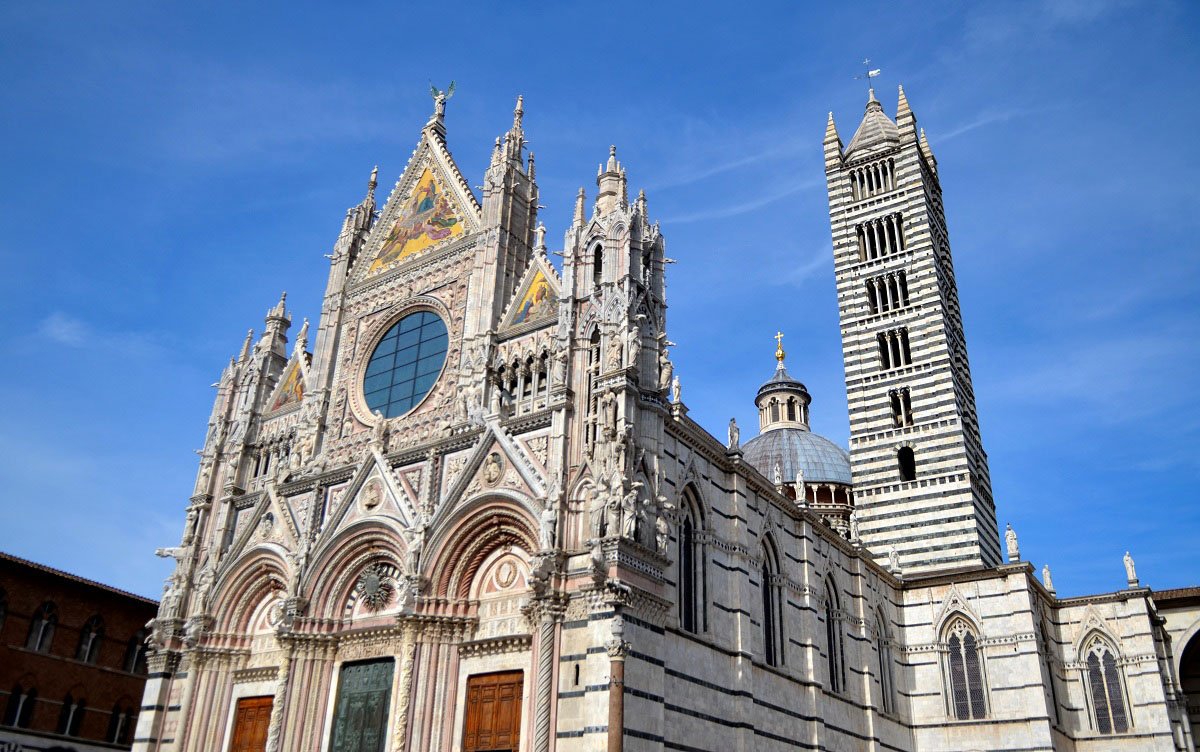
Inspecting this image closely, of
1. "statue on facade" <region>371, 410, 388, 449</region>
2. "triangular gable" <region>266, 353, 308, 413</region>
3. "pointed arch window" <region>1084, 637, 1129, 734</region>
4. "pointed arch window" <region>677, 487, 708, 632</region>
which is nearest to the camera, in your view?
"pointed arch window" <region>677, 487, 708, 632</region>

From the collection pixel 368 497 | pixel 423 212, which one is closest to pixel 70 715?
pixel 368 497

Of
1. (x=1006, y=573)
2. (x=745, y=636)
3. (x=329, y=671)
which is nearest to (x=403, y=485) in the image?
(x=329, y=671)

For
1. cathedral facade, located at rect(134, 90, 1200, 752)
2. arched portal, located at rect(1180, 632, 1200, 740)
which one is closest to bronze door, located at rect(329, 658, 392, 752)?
cathedral facade, located at rect(134, 90, 1200, 752)

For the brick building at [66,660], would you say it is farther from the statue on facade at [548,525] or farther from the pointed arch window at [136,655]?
the statue on facade at [548,525]

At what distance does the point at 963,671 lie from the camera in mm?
29906

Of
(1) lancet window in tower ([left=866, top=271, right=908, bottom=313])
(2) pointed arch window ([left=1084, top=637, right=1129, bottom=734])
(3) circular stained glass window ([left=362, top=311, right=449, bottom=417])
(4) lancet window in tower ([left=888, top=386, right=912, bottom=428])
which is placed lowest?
(2) pointed arch window ([left=1084, top=637, right=1129, bottom=734])

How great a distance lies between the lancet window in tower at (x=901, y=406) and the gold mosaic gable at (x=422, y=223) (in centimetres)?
1920

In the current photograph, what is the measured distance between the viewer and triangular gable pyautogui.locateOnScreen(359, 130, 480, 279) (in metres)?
26.6

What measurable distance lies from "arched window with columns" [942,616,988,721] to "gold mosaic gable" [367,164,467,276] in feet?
65.9

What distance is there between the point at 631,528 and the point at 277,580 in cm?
1123

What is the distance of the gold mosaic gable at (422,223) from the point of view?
26.7 metres

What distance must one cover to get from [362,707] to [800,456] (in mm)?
31701

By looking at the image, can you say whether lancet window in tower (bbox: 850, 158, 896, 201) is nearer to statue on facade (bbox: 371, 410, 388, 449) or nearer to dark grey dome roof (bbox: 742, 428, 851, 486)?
dark grey dome roof (bbox: 742, 428, 851, 486)

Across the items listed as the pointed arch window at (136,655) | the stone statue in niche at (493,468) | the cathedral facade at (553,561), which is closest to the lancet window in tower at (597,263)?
the cathedral facade at (553,561)
